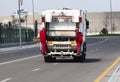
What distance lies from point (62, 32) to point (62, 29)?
0.20m

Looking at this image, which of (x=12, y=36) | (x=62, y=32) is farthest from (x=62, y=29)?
(x=12, y=36)

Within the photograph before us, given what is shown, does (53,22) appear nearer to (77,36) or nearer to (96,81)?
(77,36)

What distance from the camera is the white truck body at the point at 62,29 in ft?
98.0

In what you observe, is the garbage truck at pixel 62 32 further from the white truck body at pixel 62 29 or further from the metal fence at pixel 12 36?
the metal fence at pixel 12 36

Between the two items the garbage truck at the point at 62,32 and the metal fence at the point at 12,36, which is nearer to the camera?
the garbage truck at the point at 62,32

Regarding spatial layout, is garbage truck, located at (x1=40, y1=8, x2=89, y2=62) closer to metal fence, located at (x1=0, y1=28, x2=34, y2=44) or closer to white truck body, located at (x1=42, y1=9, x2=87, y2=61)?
white truck body, located at (x1=42, y1=9, x2=87, y2=61)

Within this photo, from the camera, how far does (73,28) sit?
99.2ft

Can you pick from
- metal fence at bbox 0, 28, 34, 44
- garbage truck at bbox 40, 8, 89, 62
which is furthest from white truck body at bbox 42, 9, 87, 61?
metal fence at bbox 0, 28, 34, 44

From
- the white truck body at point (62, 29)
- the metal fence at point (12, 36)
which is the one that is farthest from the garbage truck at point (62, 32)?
the metal fence at point (12, 36)

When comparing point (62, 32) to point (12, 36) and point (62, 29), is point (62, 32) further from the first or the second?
point (12, 36)

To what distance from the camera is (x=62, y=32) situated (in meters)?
30.3

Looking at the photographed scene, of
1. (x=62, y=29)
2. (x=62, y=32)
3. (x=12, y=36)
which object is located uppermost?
(x=62, y=29)

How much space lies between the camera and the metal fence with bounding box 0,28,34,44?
76438mm

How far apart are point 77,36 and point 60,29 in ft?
4.47
